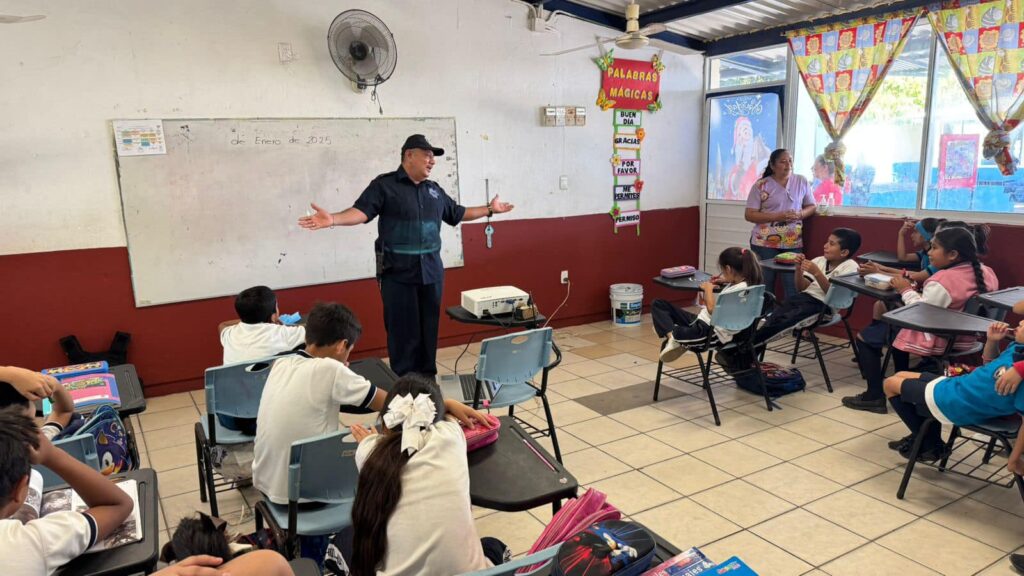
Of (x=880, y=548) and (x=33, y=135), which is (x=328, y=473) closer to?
(x=880, y=548)

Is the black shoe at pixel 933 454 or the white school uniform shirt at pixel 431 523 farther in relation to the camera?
the black shoe at pixel 933 454

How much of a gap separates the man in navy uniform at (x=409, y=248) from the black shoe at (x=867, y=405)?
8.80 feet

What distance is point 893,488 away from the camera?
3199 millimetres

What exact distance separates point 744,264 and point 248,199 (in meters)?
3.45

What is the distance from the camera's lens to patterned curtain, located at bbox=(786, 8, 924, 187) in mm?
5232

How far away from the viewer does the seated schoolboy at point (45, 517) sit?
4.39 feet

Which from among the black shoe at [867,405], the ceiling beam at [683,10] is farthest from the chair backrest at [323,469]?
the ceiling beam at [683,10]

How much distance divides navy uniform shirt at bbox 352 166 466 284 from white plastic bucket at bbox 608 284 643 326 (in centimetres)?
294

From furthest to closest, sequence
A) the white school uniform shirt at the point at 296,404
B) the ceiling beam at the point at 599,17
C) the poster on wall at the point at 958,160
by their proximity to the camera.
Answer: the ceiling beam at the point at 599,17 → the poster on wall at the point at 958,160 → the white school uniform shirt at the point at 296,404

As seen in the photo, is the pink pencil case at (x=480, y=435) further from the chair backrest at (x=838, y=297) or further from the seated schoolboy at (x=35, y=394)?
the chair backrest at (x=838, y=297)

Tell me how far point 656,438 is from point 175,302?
134 inches

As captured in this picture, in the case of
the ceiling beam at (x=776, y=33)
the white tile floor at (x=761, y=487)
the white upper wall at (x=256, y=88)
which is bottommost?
the white tile floor at (x=761, y=487)

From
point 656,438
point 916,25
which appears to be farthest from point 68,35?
point 916,25

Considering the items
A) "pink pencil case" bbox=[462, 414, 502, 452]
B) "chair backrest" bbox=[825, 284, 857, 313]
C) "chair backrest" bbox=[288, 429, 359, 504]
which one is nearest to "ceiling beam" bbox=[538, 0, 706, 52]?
"chair backrest" bbox=[825, 284, 857, 313]
